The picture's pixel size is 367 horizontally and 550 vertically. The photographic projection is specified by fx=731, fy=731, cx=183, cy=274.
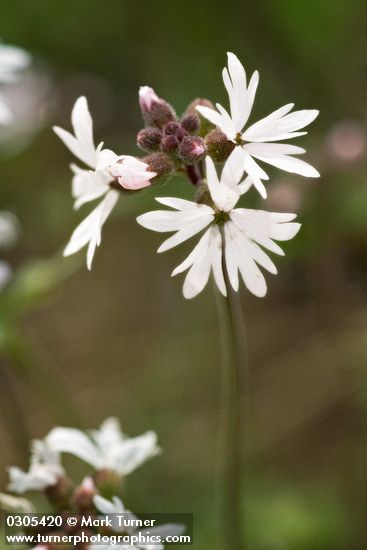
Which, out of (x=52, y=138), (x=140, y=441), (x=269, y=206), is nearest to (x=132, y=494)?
(x=140, y=441)

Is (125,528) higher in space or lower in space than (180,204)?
lower

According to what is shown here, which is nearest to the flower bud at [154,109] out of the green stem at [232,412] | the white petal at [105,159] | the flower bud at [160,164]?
the flower bud at [160,164]

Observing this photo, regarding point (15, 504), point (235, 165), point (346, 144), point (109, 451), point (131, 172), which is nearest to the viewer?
point (235, 165)

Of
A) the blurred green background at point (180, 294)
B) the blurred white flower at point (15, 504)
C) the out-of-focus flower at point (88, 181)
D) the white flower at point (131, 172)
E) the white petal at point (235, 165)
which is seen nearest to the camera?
the white petal at point (235, 165)

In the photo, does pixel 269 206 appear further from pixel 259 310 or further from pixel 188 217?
pixel 188 217

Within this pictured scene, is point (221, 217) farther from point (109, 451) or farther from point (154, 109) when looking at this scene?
point (109, 451)

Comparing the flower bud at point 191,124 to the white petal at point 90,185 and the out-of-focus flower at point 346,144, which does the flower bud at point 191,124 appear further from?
the out-of-focus flower at point 346,144

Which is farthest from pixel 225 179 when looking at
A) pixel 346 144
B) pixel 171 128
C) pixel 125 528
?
pixel 346 144
